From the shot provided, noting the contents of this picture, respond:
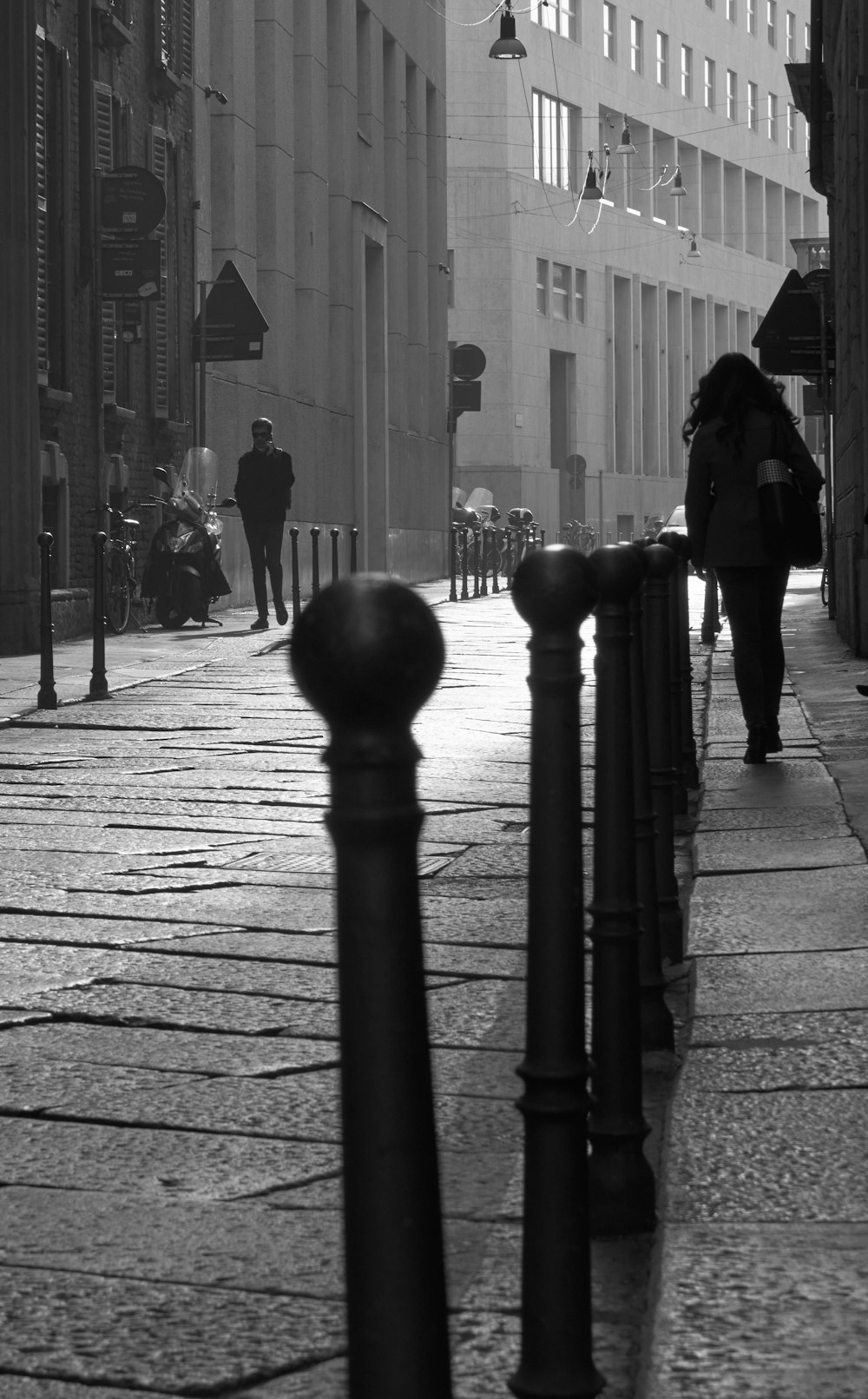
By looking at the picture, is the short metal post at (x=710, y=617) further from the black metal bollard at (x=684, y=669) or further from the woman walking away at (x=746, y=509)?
the black metal bollard at (x=684, y=669)

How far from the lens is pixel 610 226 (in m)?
65.3

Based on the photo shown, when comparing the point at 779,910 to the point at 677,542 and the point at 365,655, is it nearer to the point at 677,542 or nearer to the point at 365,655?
the point at 677,542

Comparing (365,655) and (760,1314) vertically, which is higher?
(365,655)

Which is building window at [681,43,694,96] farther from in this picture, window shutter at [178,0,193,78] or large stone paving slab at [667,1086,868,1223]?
large stone paving slab at [667,1086,868,1223]

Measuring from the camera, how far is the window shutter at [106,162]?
19391 mm

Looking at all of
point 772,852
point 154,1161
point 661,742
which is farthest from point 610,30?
point 154,1161

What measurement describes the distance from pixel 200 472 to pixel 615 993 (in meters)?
18.9

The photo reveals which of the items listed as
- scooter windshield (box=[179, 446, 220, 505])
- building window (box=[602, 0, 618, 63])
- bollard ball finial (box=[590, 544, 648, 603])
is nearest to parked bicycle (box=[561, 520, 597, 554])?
building window (box=[602, 0, 618, 63])

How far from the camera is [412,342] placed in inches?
1443

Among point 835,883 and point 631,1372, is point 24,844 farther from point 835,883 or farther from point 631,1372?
point 631,1372

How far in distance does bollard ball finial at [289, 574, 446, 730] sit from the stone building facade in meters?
54.6

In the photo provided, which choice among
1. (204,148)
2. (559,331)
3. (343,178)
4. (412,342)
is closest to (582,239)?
(559,331)

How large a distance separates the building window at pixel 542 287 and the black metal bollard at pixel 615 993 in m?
59.3

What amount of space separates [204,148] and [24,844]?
1815cm
